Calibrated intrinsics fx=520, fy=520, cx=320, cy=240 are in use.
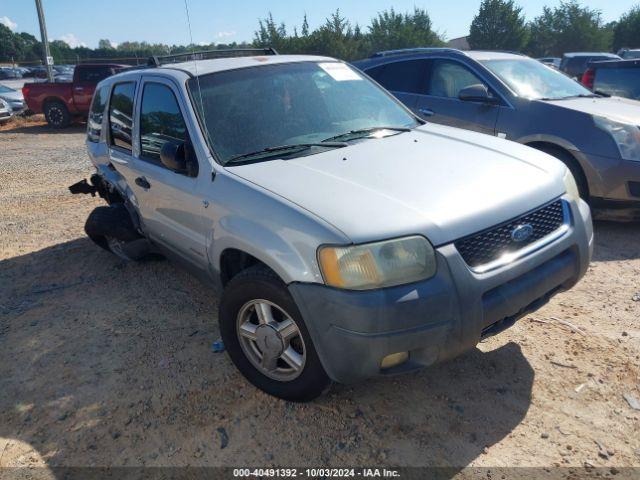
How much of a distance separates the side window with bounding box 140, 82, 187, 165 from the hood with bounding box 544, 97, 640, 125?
3810 millimetres

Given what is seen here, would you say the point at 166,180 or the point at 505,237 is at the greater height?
the point at 166,180

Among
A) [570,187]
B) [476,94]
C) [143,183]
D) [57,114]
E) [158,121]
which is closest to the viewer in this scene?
[570,187]

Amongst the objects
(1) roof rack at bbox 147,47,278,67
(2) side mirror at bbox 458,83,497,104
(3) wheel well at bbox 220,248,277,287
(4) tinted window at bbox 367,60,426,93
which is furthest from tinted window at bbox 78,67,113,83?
(3) wheel well at bbox 220,248,277,287

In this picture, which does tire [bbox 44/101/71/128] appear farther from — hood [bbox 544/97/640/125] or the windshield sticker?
hood [bbox 544/97/640/125]

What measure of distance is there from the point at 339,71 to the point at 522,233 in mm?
2103

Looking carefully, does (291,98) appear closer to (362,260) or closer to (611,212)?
(362,260)

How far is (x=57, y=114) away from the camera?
16.0 metres

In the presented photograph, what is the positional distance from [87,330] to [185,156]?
1.59m

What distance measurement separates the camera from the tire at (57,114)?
1586 centimetres

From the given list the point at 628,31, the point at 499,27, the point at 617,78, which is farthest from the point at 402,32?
the point at 617,78

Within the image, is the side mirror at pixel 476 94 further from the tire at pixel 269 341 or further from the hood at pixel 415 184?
the tire at pixel 269 341

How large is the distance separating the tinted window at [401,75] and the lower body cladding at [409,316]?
444cm

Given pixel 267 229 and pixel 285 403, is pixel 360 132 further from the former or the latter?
pixel 285 403

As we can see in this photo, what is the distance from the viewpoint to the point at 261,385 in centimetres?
290
